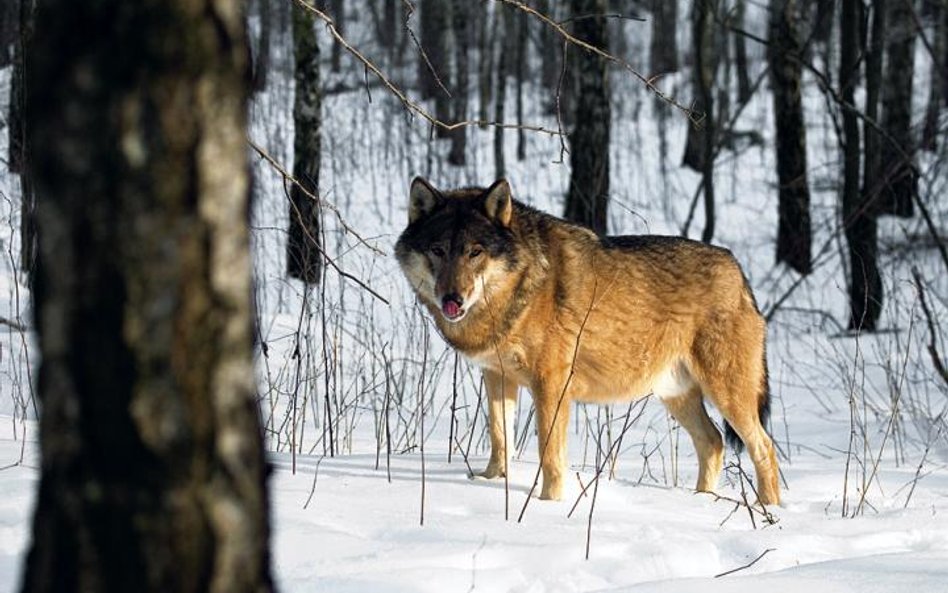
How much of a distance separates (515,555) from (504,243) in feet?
7.05

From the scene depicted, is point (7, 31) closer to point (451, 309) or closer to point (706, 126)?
point (706, 126)

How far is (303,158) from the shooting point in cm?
1151

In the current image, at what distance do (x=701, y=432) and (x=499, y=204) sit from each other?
168 cm

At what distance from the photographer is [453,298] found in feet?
17.5

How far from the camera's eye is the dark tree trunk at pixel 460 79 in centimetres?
1928

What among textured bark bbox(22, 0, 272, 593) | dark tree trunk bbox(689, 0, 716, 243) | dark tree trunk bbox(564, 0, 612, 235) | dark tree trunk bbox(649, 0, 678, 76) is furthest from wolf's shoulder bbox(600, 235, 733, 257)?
dark tree trunk bbox(649, 0, 678, 76)

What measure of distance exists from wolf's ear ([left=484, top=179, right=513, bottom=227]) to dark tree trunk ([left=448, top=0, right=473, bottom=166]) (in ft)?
42.7

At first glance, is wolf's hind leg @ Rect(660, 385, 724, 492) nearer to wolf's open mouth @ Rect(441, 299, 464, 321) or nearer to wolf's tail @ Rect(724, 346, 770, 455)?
wolf's tail @ Rect(724, 346, 770, 455)

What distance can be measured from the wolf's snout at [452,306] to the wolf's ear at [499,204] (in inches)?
20.4

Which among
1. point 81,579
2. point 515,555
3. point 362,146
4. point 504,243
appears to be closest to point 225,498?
point 81,579

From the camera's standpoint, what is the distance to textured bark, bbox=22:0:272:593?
145cm

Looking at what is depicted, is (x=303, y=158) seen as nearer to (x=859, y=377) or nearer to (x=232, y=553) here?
(x=859, y=377)

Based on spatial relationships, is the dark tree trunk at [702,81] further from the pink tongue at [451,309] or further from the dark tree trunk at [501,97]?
the pink tongue at [451,309]

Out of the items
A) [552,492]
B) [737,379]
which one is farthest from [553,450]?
[737,379]
